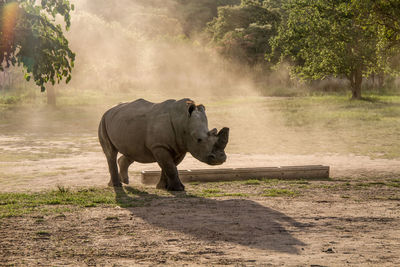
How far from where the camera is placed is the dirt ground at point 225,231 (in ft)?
19.9

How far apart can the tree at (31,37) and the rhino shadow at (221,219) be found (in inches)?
102

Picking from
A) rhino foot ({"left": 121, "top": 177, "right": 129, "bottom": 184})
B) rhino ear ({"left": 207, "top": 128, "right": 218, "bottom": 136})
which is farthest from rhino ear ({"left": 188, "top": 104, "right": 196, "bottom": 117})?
rhino foot ({"left": 121, "top": 177, "right": 129, "bottom": 184})

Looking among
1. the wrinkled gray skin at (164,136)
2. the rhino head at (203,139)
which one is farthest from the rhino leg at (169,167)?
the rhino head at (203,139)

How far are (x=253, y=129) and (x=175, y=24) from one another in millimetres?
55752

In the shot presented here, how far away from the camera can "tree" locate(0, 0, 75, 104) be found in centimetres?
902

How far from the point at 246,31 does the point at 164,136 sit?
47642 millimetres

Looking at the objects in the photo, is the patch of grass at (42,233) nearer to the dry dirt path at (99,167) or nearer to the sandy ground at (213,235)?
the sandy ground at (213,235)

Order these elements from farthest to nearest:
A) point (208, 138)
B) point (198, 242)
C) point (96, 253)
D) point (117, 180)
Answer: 1. point (117, 180)
2. point (208, 138)
3. point (198, 242)
4. point (96, 253)

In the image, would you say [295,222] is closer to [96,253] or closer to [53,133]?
[96,253]

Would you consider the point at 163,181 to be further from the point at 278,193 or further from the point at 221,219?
the point at 221,219

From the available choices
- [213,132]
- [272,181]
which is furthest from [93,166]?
[213,132]

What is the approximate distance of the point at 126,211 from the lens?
335 inches

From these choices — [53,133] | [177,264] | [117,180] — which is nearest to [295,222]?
[177,264]

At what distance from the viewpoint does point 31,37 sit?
9.27 meters
